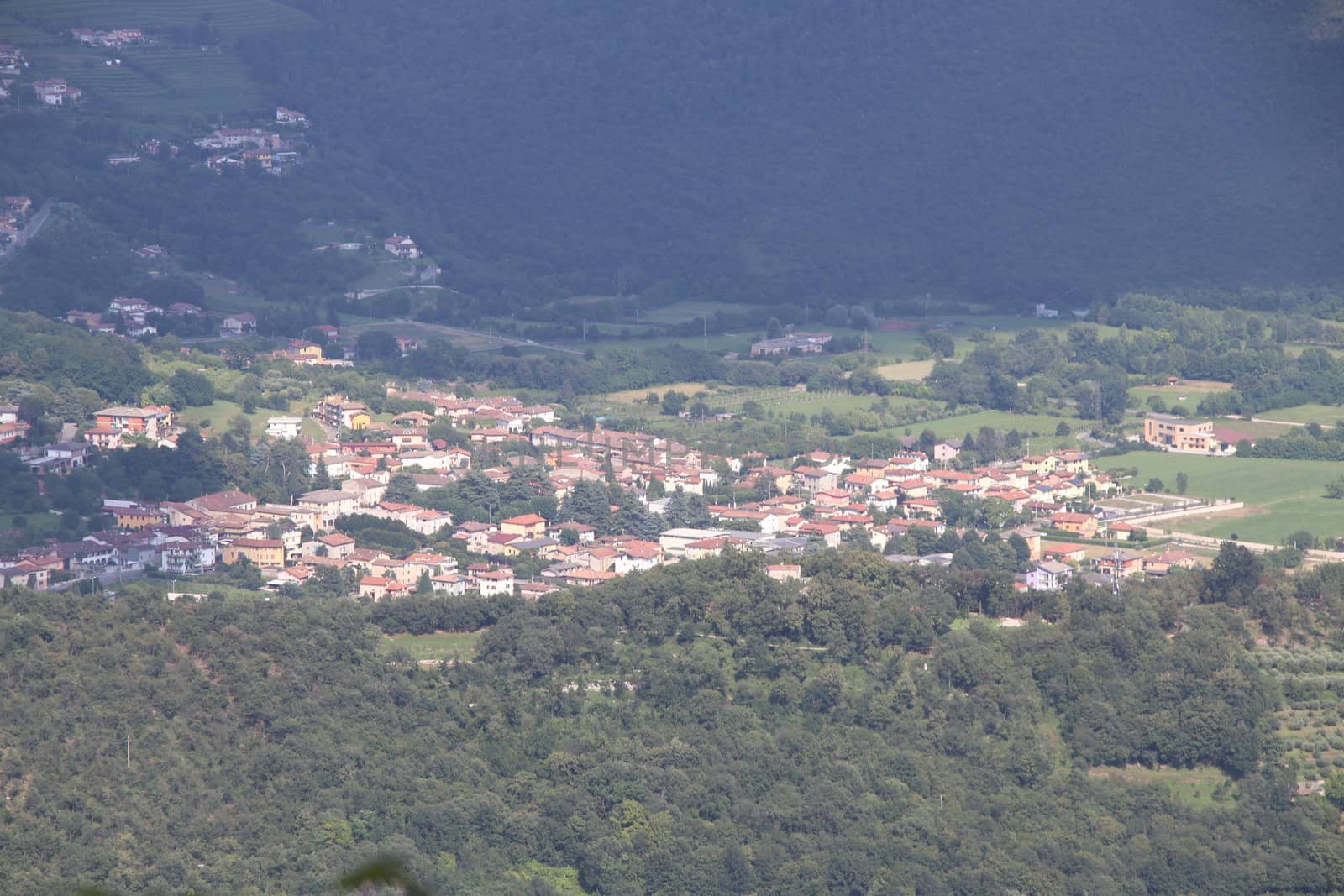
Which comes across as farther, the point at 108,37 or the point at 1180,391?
the point at 108,37

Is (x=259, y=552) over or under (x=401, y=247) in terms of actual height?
under

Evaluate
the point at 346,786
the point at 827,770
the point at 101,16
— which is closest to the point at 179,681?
the point at 346,786

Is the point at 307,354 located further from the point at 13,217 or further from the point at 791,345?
the point at 13,217

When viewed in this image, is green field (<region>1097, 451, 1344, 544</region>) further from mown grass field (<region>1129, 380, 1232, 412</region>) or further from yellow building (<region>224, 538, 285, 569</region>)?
yellow building (<region>224, 538, 285, 569</region>)

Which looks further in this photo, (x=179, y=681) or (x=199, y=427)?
(x=199, y=427)

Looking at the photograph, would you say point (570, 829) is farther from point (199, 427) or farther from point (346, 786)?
point (199, 427)

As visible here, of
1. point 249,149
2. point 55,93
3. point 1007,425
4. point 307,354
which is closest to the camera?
point 1007,425

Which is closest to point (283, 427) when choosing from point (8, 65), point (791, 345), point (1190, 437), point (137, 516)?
point (137, 516)
